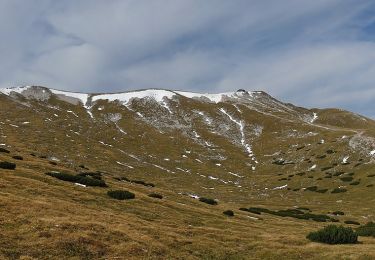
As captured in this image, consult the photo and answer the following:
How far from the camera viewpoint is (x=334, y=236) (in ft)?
110

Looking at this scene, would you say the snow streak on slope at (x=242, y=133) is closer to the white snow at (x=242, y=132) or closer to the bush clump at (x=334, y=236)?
the white snow at (x=242, y=132)

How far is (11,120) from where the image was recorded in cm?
14638

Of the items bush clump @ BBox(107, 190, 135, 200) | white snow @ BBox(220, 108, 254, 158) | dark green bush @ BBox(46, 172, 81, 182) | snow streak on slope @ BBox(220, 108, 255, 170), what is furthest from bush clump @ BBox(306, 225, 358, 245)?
white snow @ BBox(220, 108, 254, 158)

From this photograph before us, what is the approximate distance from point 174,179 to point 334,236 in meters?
73.1

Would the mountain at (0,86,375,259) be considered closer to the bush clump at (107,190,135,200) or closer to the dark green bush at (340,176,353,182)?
the dark green bush at (340,176,353,182)

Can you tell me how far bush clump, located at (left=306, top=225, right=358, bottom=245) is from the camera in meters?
33.5

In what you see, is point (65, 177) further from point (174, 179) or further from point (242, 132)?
point (242, 132)

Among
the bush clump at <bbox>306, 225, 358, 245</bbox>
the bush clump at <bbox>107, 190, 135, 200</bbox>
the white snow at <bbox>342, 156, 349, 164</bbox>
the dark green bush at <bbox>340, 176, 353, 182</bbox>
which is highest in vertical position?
the white snow at <bbox>342, 156, 349, 164</bbox>

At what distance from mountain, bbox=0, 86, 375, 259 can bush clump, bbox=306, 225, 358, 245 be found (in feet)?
4.91

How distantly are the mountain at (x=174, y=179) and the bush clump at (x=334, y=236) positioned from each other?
4.91 feet

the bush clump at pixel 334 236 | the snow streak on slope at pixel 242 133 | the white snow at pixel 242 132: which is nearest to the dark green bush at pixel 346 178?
the snow streak on slope at pixel 242 133

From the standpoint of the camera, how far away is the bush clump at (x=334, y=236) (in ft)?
110

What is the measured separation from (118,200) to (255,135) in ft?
429

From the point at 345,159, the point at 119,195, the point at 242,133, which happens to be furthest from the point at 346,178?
the point at 242,133
